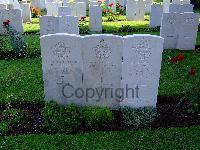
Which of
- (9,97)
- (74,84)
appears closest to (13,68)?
(9,97)

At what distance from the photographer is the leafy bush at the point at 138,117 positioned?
6336 mm

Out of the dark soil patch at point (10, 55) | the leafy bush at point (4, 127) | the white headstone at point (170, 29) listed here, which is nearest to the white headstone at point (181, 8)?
the white headstone at point (170, 29)

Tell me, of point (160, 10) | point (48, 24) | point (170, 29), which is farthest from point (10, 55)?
point (160, 10)

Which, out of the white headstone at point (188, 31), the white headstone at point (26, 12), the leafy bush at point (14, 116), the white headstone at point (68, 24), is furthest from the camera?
the white headstone at point (26, 12)

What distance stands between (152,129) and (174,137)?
19.3 inches

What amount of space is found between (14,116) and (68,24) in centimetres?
560

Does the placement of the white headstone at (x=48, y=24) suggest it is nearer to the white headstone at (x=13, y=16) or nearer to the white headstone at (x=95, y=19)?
the white headstone at (x=13, y=16)

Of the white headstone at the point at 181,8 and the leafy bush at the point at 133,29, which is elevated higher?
the white headstone at the point at 181,8

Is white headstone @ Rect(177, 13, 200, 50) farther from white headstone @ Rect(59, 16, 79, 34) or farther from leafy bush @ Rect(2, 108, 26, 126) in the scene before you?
leafy bush @ Rect(2, 108, 26, 126)

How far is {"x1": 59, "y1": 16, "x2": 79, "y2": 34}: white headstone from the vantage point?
11367 mm

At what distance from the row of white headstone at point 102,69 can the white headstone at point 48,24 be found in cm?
474

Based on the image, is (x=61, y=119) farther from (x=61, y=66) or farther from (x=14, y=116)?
(x=61, y=66)

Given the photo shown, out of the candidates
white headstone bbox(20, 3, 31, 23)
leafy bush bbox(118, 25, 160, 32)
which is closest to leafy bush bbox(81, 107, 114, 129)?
leafy bush bbox(118, 25, 160, 32)

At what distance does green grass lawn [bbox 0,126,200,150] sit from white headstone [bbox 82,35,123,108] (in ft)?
3.45
